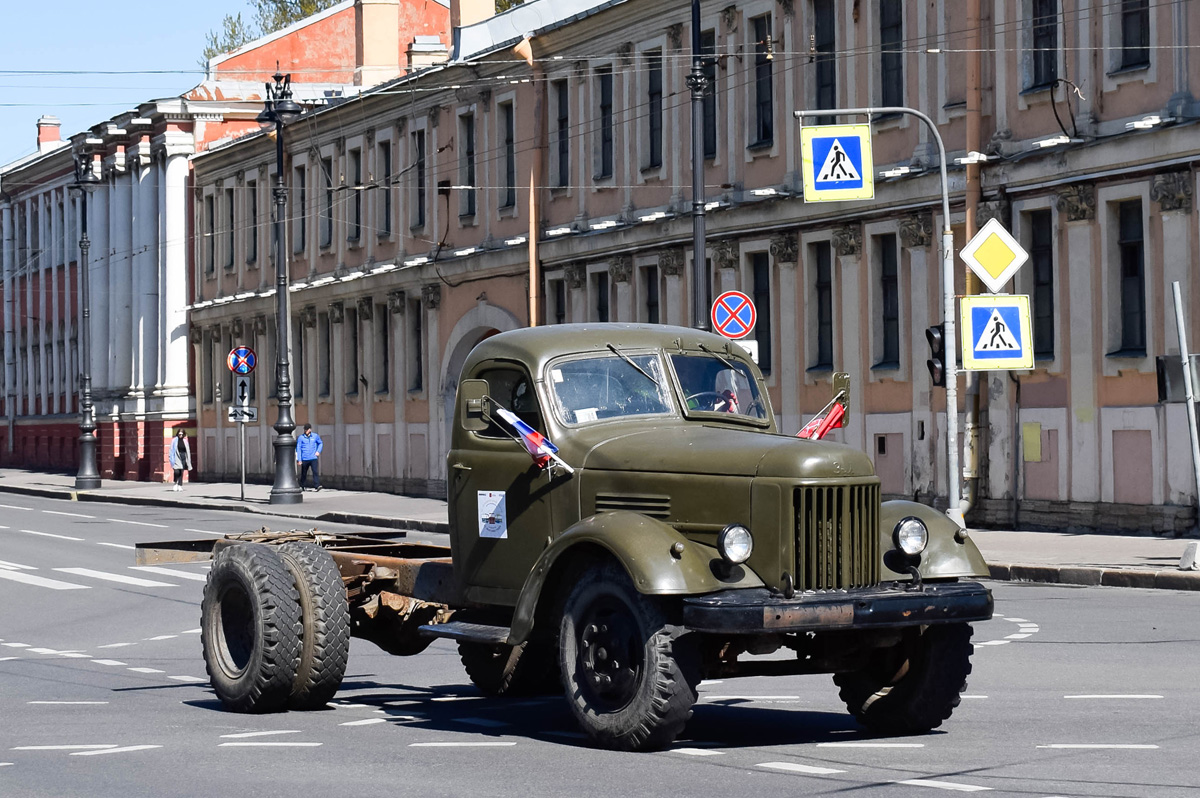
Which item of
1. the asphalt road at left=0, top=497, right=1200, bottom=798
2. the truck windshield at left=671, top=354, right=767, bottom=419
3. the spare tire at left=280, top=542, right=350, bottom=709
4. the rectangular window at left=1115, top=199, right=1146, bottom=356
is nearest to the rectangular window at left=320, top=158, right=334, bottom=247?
the rectangular window at left=1115, top=199, right=1146, bottom=356

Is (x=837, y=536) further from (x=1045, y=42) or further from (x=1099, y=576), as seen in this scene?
(x=1045, y=42)

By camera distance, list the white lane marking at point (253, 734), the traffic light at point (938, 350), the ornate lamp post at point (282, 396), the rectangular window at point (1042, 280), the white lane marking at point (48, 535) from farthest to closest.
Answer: the ornate lamp post at point (282, 396)
the white lane marking at point (48, 535)
the rectangular window at point (1042, 280)
the traffic light at point (938, 350)
the white lane marking at point (253, 734)

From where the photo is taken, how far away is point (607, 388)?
1119 centimetres

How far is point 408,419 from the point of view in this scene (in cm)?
4962

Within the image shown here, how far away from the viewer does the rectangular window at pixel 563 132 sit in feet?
142

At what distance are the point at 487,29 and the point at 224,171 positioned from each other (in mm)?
16907

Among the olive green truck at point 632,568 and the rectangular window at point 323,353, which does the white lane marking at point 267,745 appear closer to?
the olive green truck at point 632,568

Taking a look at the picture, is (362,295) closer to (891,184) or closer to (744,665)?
(891,184)

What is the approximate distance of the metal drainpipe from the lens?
3095 cm

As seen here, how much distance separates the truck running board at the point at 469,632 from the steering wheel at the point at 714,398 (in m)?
1.62

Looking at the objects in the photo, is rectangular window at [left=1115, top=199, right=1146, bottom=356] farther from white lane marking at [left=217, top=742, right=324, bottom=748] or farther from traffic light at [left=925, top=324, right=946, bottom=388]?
white lane marking at [left=217, top=742, right=324, bottom=748]

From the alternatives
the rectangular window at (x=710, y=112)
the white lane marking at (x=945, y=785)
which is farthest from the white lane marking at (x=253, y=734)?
the rectangular window at (x=710, y=112)

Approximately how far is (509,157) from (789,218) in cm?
1168

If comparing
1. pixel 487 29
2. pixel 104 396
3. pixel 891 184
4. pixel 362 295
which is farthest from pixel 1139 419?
pixel 104 396
